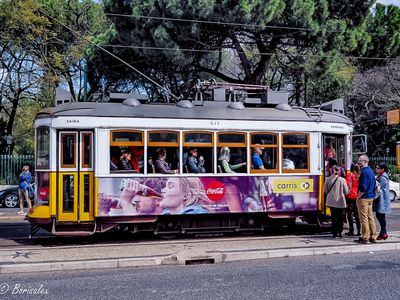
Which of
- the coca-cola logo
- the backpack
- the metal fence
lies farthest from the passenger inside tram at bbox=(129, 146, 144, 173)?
the metal fence

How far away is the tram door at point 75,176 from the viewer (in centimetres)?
1048

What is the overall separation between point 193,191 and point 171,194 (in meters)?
0.50

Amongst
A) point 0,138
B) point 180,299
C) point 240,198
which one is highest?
point 0,138

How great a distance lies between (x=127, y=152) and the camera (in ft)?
35.3

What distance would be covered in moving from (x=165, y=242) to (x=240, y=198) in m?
1.96

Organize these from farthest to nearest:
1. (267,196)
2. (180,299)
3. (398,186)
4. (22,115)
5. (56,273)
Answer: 1. (22,115)
2. (398,186)
3. (267,196)
4. (56,273)
5. (180,299)

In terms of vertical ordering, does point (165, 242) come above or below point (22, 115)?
below

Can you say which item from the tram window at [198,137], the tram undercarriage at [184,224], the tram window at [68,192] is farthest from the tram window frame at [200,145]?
the tram window at [68,192]

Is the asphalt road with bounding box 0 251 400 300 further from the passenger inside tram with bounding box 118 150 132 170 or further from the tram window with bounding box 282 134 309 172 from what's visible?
the tram window with bounding box 282 134 309 172

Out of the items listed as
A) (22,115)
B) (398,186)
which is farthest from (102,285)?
(22,115)

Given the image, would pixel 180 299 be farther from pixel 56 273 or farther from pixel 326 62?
pixel 326 62

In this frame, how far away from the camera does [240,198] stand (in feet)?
37.2

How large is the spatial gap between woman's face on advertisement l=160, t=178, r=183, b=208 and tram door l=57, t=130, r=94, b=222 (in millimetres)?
1531

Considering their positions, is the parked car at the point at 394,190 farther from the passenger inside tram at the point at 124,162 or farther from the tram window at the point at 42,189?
the tram window at the point at 42,189
